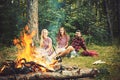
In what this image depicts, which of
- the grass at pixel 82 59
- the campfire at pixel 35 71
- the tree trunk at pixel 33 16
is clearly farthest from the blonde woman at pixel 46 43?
the tree trunk at pixel 33 16

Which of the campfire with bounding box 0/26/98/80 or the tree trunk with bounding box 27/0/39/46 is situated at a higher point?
the tree trunk with bounding box 27/0/39/46

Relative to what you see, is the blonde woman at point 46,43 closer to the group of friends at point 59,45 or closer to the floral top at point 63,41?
the group of friends at point 59,45

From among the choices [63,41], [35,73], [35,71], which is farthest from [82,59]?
[35,73]

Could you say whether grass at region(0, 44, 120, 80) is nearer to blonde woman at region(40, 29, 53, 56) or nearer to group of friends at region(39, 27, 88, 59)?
group of friends at region(39, 27, 88, 59)

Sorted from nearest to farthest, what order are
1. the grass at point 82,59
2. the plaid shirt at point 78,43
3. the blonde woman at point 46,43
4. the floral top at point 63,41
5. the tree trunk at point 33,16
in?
1. the grass at point 82,59
2. the blonde woman at point 46,43
3. the floral top at point 63,41
4. the plaid shirt at point 78,43
5. the tree trunk at point 33,16

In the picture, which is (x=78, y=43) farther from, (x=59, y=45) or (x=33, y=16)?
(x=33, y=16)

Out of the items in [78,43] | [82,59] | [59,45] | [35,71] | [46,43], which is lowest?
[82,59]

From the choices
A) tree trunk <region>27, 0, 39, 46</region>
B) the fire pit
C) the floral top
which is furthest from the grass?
tree trunk <region>27, 0, 39, 46</region>

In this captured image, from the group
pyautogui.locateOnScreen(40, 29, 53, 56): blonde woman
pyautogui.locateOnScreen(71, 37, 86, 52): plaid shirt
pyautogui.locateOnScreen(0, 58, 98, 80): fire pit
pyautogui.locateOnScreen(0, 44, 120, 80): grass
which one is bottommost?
pyautogui.locateOnScreen(0, 44, 120, 80): grass

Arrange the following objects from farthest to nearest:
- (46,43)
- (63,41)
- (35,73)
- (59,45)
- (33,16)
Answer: (33,16)
(59,45)
(63,41)
(46,43)
(35,73)

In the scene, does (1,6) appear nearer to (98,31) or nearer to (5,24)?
(5,24)

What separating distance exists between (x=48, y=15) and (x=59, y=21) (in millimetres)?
820

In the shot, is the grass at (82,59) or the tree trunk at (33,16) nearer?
the grass at (82,59)

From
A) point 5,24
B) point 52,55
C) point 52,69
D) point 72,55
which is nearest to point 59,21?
point 5,24
